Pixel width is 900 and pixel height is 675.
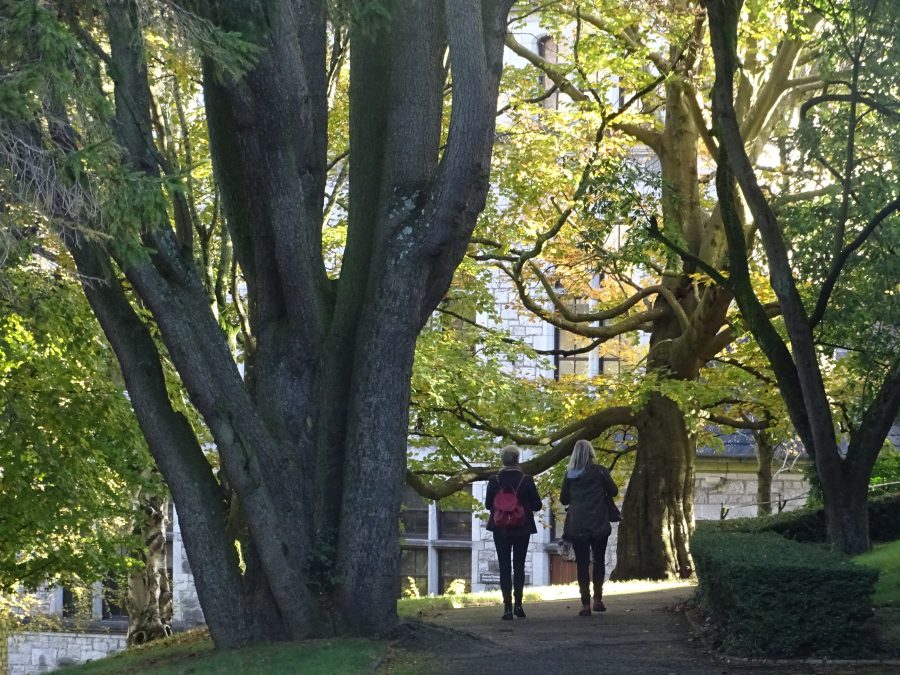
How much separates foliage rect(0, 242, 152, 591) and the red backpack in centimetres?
622

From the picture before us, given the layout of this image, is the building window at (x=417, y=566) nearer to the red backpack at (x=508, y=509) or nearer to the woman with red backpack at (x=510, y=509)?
the woman with red backpack at (x=510, y=509)

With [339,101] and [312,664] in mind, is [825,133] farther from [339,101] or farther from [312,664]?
[339,101]

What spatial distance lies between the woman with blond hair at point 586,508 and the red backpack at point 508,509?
1.69 feet

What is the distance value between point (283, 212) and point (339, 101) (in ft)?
35.5

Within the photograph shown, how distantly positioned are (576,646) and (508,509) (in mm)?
2277

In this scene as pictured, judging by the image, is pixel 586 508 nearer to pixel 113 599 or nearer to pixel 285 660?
pixel 285 660

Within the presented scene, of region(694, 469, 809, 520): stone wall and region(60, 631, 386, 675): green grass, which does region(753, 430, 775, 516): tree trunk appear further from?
region(60, 631, 386, 675): green grass

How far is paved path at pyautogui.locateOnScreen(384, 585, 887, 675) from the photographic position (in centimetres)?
927

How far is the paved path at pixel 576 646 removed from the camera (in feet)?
30.4

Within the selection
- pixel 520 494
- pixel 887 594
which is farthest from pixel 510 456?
pixel 887 594

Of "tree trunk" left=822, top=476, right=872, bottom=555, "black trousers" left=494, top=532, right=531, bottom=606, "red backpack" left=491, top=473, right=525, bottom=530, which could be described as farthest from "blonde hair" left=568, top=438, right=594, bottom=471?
"tree trunk" left=822, top=476, right=872, bottom=555

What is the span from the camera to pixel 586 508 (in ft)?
42.2

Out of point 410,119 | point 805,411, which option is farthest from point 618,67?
point 410,119

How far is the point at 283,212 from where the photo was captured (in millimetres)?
10352
